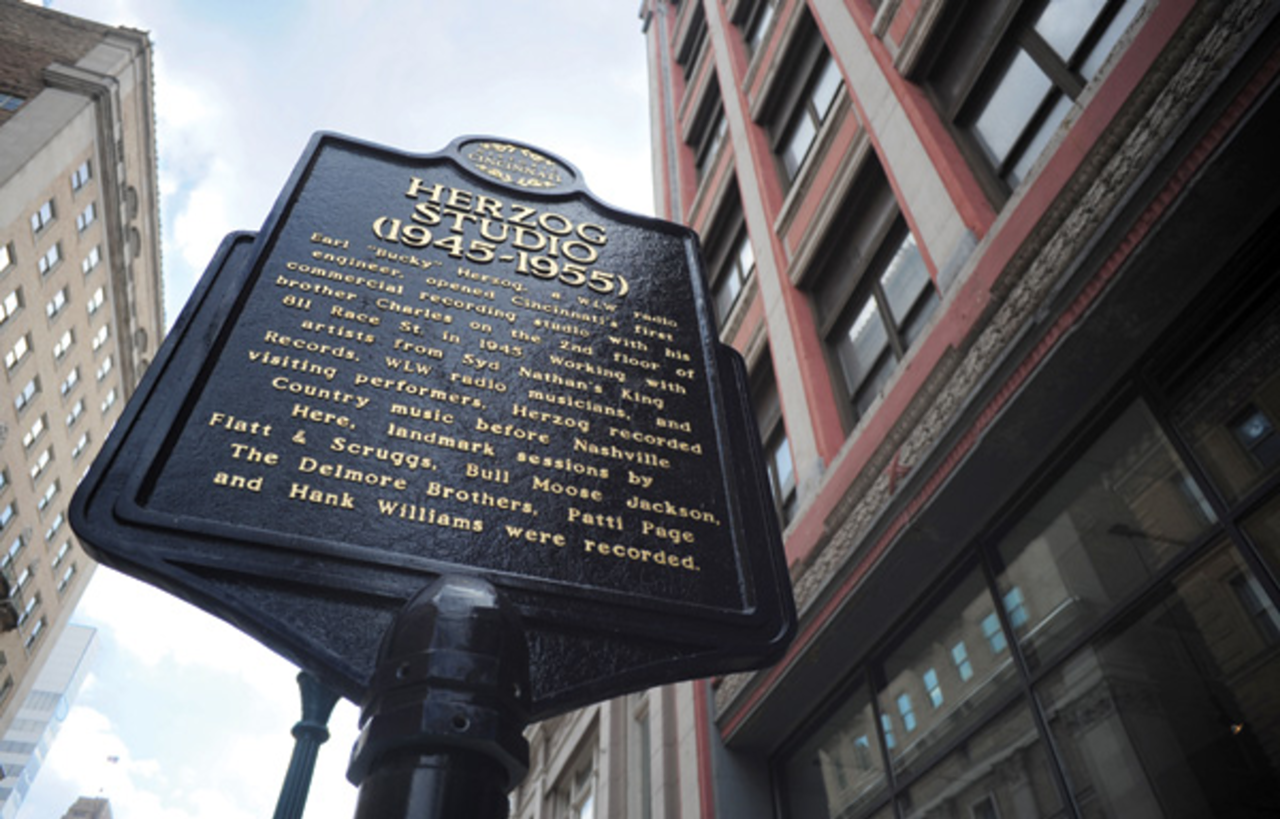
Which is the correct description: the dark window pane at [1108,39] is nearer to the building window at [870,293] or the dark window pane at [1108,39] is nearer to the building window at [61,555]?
the building window at [870,293]

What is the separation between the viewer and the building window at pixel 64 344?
4829cm

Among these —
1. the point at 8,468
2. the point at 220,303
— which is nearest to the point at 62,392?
the point at 8,468

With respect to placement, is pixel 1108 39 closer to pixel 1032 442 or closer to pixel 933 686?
pixel 1032 442

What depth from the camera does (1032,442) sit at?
5.95m

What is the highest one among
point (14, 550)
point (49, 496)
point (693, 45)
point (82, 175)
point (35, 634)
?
point (82, 175)

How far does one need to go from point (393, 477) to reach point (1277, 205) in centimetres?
507

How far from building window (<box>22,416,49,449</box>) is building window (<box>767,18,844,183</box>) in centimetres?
4959

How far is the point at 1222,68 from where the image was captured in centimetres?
456

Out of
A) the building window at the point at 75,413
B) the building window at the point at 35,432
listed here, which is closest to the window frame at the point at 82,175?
the building window at the point at 35,432

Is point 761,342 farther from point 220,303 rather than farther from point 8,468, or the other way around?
point 8,468

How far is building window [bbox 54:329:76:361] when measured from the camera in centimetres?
4829

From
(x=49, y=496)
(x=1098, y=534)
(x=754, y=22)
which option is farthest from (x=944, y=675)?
(x=49, y=496)

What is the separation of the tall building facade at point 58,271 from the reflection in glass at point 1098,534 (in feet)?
160

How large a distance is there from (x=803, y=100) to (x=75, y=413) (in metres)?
55.1
